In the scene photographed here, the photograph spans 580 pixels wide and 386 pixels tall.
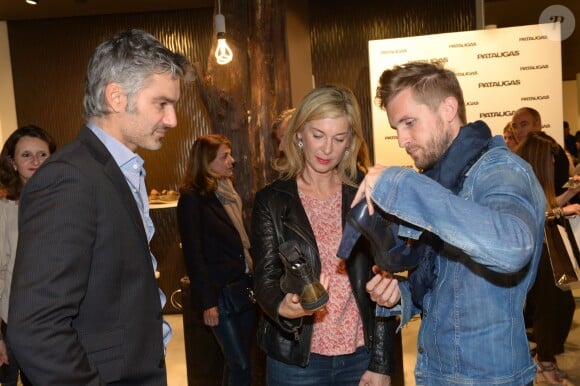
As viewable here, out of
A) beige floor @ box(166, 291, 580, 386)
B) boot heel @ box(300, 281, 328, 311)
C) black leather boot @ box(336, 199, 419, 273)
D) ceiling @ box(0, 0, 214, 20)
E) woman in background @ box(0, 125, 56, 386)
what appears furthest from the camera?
ceiling @ box(0, 0, 214, 20)

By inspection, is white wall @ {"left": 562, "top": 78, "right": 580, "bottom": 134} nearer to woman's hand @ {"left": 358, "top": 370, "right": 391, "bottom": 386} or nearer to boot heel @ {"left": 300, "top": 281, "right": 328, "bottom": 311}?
woman's hand @ {"left": 358, "top": 370, "right": 391, "bottom": 386}

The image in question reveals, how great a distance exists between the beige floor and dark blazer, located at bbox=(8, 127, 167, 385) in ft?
10.1

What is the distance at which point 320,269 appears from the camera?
211 cm

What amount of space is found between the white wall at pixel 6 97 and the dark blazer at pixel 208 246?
558 cm

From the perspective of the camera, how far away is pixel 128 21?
805 centimetres

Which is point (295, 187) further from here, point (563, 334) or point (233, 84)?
point (563, 334)

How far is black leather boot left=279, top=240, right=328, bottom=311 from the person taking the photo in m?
1.68

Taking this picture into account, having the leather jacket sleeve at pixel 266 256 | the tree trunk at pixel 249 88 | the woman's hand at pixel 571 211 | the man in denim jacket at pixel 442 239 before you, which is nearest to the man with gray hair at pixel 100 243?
the leather jacket sleeve at pixel 266 256

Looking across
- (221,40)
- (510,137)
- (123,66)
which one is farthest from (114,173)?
(510,137)

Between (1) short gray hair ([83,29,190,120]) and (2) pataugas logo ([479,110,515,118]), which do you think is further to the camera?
(2) pataugas logo ([479,110,515,118])

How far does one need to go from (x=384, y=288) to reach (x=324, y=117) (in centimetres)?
75

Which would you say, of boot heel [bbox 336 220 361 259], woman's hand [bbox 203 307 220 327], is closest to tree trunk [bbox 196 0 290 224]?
woman's hand [bbox 203 307 220 327]

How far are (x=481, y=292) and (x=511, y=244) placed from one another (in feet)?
1.23

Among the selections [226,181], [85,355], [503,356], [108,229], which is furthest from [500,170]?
[226,181]
